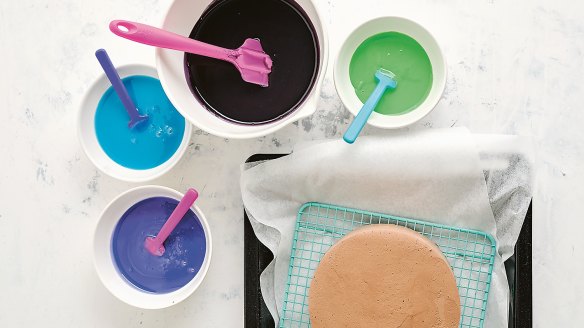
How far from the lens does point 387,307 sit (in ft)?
3.24

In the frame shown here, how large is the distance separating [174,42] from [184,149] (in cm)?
22

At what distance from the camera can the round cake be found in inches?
38.6

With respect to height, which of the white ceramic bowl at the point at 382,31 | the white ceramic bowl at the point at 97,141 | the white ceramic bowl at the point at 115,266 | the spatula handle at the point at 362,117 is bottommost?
the white ceramic bowl at the point at 115,266

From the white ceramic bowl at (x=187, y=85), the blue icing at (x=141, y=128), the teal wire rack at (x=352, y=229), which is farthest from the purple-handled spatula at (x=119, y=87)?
the teal wire rack at (x=352, y=229)

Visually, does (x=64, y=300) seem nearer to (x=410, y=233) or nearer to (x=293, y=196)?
(x=293, y=196)

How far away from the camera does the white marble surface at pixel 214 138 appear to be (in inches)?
43.0

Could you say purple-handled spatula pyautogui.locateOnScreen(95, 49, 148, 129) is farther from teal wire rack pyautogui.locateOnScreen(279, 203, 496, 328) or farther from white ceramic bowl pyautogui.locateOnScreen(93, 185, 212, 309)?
teal wire rack pyautogui.locateOnScreen(279, 203, 496, 328)

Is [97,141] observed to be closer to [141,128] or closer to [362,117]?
[141,128]

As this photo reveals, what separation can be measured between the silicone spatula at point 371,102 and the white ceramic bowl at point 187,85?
0.08 m

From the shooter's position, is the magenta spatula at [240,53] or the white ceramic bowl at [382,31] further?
the white ceramic bowl at [382,31]

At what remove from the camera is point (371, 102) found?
98 cm

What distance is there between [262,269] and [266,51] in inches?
14.2

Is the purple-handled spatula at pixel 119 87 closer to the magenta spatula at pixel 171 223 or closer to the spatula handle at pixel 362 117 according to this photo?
the magenta spatula at pixel 171 223

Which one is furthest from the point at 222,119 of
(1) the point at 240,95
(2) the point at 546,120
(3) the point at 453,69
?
(2) the point at 546,120
